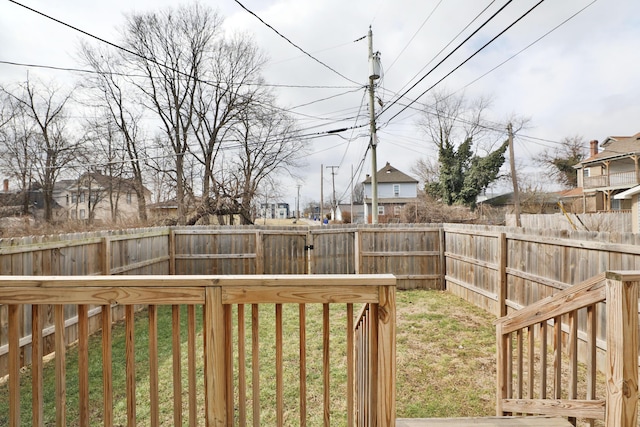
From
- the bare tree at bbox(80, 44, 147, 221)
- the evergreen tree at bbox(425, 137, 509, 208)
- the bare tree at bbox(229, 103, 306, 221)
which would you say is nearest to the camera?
the bare tree at bbox(80, 44, 147, 221)

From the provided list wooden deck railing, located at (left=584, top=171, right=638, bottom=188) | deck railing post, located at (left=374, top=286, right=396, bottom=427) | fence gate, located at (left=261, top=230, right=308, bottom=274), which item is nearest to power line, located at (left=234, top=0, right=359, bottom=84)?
fence gate, located at (left=261, top=230, right=308, bottom=274)

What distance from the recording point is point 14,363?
4.25 feet

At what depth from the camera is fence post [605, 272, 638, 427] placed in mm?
1518

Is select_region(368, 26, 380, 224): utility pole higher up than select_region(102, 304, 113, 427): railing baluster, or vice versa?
select_region(368, 26, 380, 224): utility pole

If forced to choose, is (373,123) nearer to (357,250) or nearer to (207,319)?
(357,250)

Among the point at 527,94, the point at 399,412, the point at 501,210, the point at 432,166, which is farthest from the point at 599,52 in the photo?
the point at 501,210

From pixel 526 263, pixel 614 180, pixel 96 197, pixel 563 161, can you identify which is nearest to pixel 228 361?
pixel 526 263

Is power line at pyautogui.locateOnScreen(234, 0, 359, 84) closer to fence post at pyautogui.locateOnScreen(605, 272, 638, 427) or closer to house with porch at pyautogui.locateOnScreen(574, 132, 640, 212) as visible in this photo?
fence post at pyautogui.locateOnScreen(605, 272, 638, 427)

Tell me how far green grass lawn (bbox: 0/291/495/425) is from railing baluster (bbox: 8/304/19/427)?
5.20 feet

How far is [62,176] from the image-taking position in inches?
584

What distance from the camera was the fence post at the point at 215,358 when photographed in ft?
4.10

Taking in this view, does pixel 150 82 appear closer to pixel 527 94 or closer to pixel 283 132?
pixel 283 132

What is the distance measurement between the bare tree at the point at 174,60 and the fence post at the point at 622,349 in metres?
13.3

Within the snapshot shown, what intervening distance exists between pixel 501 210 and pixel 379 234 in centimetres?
2032
